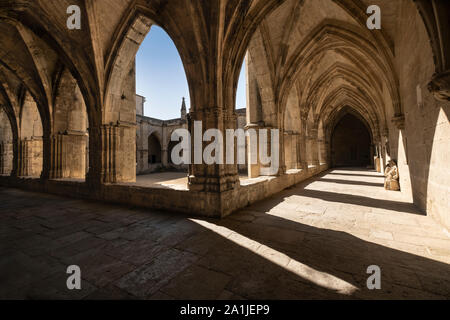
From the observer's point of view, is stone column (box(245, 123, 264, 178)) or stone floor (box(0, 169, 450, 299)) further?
stone column (box(245, 123, 264, 178))

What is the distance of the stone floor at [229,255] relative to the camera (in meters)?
1.67

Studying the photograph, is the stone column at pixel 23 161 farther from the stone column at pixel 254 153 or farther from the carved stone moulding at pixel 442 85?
the carved stone moulding at pixel 442 85

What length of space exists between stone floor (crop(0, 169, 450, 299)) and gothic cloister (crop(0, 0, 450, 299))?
22 mm

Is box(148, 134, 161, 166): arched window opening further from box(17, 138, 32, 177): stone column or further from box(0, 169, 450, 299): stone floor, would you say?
box(0, 169, 450, 299): stone floor

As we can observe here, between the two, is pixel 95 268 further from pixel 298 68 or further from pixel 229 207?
pixel 298 68

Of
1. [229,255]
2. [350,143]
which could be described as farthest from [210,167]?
[350,143]

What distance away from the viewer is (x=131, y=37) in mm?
5918

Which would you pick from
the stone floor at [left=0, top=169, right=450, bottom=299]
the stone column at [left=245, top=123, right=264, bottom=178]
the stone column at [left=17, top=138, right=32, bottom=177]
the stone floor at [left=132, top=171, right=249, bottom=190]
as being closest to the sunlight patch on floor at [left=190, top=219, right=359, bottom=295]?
the stone floor at [left=0, top=169, right=450, bottom=299]

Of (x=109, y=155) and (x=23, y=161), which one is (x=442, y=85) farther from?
(x=23, y=161)

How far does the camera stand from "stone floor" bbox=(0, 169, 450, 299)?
167 centimetres

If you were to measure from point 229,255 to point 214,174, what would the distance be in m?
2.04

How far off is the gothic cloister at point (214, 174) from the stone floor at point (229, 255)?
0.02 meters
